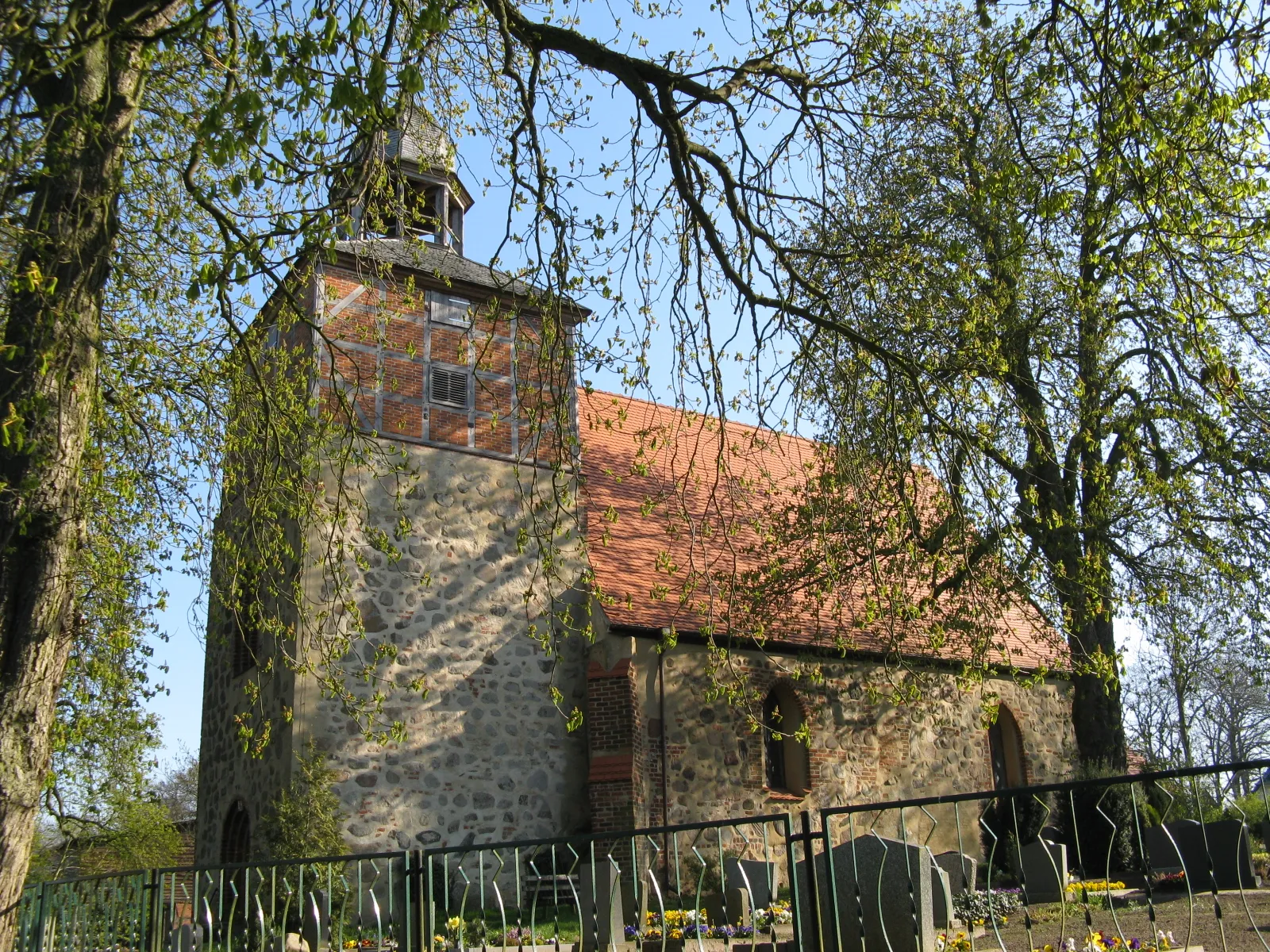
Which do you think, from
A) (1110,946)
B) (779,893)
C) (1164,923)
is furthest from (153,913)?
(779,893)

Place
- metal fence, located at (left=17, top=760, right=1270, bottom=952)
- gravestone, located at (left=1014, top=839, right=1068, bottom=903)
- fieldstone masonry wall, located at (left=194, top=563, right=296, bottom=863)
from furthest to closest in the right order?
fieldstone masonry wall, located at (left=194, top=563, right=296, bottom=863) → gravestone, located at (left=1014, top=839, right=1068, bottom=903) → metal fence, located at (left=17, top=760, right=1270, bottom=952)

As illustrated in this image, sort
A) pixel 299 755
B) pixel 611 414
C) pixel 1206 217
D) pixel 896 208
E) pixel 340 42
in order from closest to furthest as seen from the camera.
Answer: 1. pixel 340 42
2. pixel 896 208
3. pixel 1206 217
4. pixel 299 755
5. pixel 611 414

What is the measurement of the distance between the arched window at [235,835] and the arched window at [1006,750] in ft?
36.4

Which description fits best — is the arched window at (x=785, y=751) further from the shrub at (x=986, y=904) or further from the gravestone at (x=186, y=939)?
the gravestone at (x=186, y=939)

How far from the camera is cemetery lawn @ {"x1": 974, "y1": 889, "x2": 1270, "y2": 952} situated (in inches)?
339

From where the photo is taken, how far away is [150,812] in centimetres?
1994

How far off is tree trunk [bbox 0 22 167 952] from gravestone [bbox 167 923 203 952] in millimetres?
1182

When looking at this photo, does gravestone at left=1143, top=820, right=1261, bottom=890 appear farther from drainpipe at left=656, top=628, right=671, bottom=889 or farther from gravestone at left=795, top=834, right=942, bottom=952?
drainpipe at left=656, top=628, right=671, bottom=889

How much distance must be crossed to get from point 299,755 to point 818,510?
6.15m

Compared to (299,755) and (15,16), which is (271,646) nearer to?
(299,755)

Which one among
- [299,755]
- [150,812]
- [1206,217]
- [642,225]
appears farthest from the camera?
[150,812]

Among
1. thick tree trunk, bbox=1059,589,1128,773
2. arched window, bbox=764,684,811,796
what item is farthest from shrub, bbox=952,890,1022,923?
thick tree trunk, bbox=1059,589,1128,773

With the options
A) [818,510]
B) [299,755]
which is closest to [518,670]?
[299,755]

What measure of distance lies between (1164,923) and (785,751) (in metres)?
5.88
